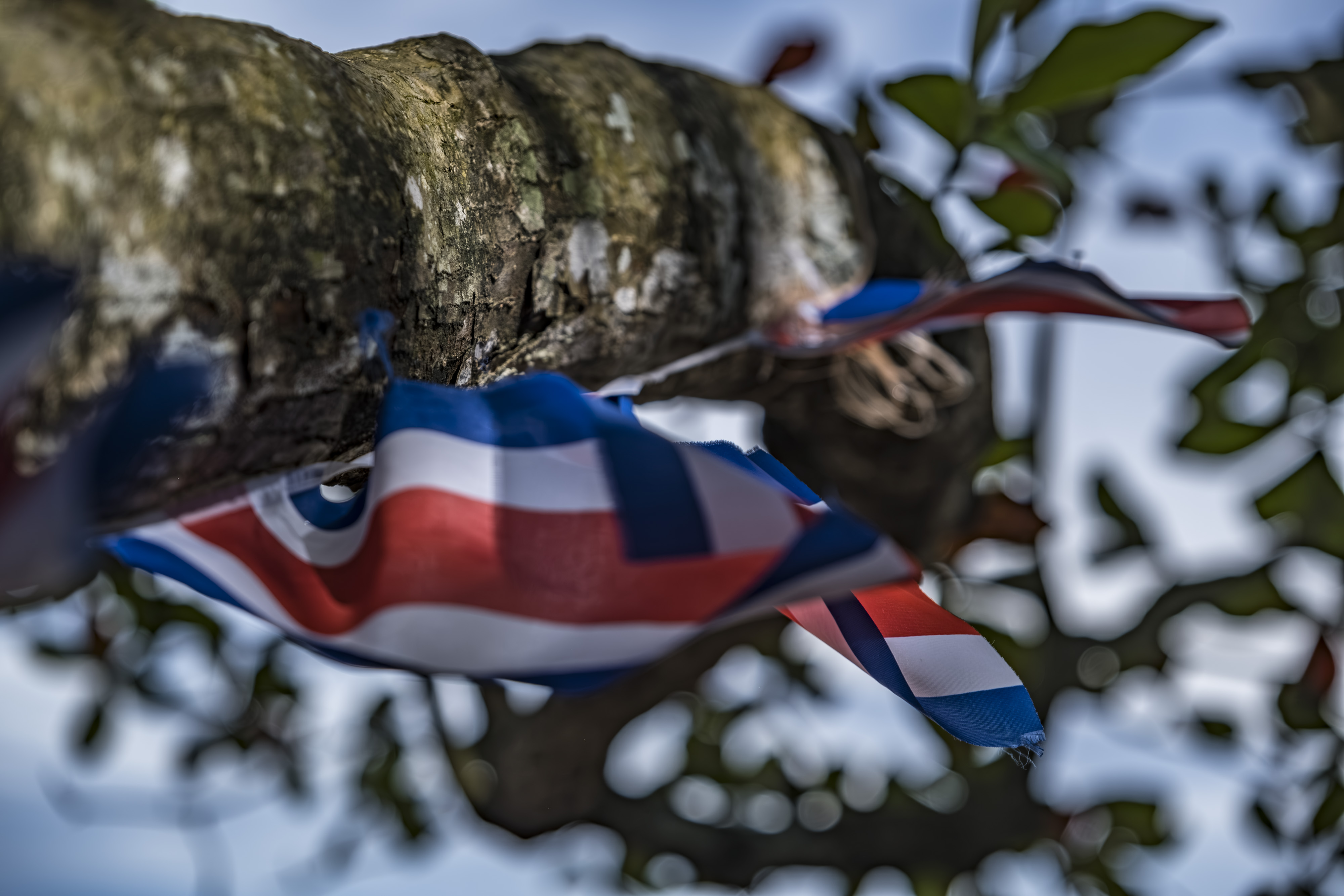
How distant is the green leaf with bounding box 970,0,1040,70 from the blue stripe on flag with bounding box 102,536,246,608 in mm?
586

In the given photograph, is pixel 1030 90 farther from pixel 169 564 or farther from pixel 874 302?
pixel 169 564

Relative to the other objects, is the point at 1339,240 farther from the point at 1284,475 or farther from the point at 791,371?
the point at 791,371

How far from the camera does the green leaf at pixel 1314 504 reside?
898mm

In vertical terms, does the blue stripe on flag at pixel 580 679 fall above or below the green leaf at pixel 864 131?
below

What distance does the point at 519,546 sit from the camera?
0.95ft

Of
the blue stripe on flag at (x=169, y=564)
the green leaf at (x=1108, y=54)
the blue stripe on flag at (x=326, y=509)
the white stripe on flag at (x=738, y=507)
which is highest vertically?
the green leaf at (x=1108, y=54)

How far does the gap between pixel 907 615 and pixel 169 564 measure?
0.96 feet

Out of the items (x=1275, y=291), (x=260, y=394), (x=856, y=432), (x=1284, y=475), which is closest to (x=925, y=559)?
(x=856, y=432)

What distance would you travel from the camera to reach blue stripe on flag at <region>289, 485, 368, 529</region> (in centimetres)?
33

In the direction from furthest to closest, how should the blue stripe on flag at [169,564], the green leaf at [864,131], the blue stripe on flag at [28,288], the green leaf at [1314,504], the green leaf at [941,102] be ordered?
the green leaf at [1314,504] < the green leaf at [864,131] < the green leaf at [941,102] < the blue stripe on flag at [169,564] < the blue stripe on flag at [28,288]

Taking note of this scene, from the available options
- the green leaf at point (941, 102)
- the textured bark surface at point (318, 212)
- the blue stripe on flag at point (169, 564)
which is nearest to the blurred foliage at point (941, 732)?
the green leaf at point (941, 102)

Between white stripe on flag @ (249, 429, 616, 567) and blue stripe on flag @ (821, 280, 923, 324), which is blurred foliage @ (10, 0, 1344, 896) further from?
white stripe on flag @ (249, 429, 616, 567)

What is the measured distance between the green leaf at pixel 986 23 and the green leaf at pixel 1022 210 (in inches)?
4.7

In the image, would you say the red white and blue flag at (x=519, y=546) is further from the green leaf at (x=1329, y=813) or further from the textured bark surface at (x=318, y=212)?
the green leaf at (x=1329, y=813)
